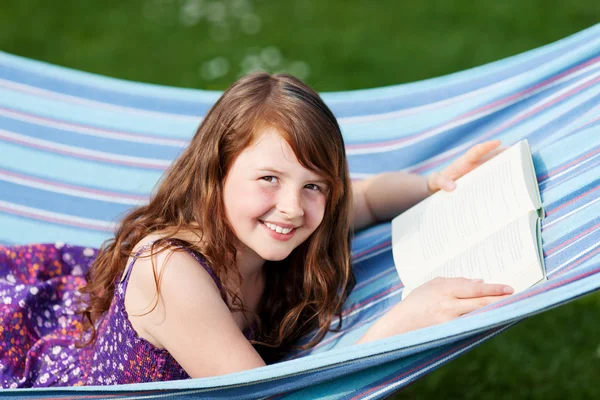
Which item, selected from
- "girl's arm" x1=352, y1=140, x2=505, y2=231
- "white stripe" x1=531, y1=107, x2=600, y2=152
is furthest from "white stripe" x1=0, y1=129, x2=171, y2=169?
"white stripe" x1=531, y1=107, x2=600, y2=152

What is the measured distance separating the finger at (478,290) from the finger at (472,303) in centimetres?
1

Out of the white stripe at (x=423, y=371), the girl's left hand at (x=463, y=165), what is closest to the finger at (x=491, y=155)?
the girl's left hand at (x=463, y=165)

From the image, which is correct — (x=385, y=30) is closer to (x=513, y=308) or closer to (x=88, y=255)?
(x=88, y=255)

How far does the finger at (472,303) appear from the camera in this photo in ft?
5.29

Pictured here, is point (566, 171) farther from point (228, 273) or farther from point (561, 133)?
point (228, 273)

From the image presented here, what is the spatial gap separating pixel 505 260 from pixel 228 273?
2.04 ft

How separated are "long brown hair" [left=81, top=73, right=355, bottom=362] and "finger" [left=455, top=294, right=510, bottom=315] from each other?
397 mm

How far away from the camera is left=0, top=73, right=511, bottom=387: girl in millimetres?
1759

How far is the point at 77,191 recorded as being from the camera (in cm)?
265

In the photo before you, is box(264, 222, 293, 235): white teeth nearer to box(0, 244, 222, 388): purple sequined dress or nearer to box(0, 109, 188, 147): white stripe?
box(0, 244, 222, 388): purple sequined dress

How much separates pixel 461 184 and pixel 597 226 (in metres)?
0.49

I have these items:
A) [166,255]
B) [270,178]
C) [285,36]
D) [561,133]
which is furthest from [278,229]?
[285,36]

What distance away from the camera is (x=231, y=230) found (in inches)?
74.4

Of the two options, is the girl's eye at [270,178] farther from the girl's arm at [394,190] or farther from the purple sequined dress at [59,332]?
the girl's arm at [394,190]
